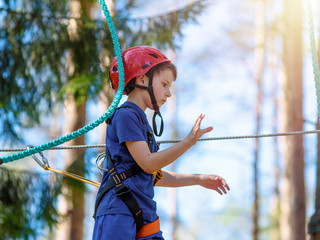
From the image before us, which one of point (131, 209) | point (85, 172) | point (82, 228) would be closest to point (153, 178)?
point (131, 209)

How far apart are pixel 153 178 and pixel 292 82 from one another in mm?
6485

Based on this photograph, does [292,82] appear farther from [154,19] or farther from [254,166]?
[254,166]

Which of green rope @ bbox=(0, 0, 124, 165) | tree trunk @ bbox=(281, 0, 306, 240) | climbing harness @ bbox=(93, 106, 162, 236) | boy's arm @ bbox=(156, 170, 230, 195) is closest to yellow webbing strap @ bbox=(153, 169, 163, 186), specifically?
boy's arm @ bbox=(156, 170, 230, 195)

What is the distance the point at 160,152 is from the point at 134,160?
169 mm

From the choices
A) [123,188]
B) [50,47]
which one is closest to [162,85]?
[123,188]

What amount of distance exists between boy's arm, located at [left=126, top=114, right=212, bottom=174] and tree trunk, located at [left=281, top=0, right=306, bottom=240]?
6258mm

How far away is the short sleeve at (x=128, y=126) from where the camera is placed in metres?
2.09

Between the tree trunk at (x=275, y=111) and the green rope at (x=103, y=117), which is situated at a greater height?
the tree trunk at (x=275, y=111)

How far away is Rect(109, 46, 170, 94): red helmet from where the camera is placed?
234cm

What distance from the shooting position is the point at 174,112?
2019 cm

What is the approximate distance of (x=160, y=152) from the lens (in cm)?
204

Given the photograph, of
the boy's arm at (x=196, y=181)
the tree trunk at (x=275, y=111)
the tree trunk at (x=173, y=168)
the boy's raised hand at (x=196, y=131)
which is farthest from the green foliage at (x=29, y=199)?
the tree trunk at (x=275, y=111)

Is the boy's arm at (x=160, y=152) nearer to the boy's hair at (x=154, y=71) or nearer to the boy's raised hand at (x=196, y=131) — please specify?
the boy's raised hand at (x=196, y=131)

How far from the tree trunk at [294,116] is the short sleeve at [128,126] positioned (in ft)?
20.6
